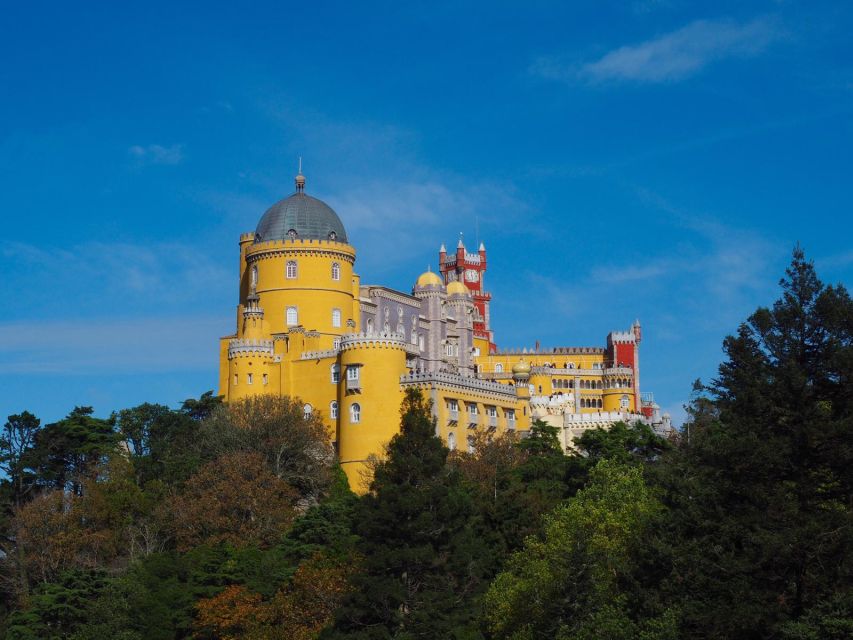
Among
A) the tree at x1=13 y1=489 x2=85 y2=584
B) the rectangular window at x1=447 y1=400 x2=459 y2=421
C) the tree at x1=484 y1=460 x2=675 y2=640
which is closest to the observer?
the tree at x1=484 y1=460 x2=675 y2=640

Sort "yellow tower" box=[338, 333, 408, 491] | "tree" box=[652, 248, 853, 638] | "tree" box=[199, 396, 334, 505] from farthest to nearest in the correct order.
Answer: "yellow tower" box=[338, 333, 408, 491], "tree" box=[199, 396, 334, 505], "tree" box=[652, 248, 853, 638]

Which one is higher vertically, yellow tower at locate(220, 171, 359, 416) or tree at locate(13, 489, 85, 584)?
yellow tower at locate(220, 171, 359, 416)

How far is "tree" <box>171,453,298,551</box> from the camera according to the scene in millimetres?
70562

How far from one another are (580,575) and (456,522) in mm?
7950

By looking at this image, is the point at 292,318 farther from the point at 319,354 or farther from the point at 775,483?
the point at 775,483

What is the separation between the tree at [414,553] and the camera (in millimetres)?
54188

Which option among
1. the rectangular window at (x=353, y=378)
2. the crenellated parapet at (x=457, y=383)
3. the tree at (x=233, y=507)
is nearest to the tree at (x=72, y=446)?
the tree at (x=233, y=507)

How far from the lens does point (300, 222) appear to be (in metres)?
90.7

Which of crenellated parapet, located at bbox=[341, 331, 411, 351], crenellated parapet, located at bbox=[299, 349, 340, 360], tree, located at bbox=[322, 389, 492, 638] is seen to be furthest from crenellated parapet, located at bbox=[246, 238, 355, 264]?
tree, located at bbox=[322, 389, 492, 638]

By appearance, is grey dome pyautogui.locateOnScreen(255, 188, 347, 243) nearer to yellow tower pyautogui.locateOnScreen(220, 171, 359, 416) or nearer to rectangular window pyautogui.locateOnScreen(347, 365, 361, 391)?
yellow tower pyautogui.locateOnScreen(220, 171, 359, 416)

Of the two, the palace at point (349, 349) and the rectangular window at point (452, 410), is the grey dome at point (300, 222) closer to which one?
the palace at point (349, 349)

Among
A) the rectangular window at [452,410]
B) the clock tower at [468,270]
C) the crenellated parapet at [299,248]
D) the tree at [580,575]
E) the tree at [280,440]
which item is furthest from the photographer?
the clock tower at [468,270]

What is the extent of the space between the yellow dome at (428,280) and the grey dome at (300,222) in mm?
11714

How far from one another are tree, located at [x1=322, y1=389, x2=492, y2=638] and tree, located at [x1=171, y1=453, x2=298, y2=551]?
534 inches
